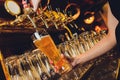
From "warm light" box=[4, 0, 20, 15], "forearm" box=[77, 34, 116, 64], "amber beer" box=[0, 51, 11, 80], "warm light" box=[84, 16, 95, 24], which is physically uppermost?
"warm light" box=[4, 0, 20, 15]

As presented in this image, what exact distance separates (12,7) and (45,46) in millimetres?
2184

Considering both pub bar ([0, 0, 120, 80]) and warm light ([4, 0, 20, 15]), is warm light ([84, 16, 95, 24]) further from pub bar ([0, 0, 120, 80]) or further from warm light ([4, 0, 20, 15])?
warm light ([4, 0, 20, 15])

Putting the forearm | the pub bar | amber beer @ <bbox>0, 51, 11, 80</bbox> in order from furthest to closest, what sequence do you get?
amber beer @ <bbox>0, 51, 11, 80</bbox> < the pub bar < the forearm

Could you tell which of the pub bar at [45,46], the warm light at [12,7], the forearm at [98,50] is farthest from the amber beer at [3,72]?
the forearm at [98,50]

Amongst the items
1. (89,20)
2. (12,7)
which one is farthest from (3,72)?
(89,20)

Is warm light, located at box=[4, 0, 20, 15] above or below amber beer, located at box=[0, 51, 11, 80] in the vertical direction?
above

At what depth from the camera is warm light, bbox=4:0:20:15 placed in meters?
4.18

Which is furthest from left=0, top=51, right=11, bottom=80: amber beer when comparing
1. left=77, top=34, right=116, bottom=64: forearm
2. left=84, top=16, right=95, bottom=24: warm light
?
left=84, top=16, right=95, bottom=24: warm light

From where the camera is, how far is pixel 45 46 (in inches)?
89.7

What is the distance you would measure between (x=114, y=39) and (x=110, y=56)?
222 cm

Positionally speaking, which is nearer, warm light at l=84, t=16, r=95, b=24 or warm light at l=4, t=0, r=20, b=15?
warm light at l=4, t=0, r=20, b=15

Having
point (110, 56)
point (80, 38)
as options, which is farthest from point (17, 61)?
point (80, 38)

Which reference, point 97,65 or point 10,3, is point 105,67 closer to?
point 97,65

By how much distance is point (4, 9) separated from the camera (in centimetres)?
455
